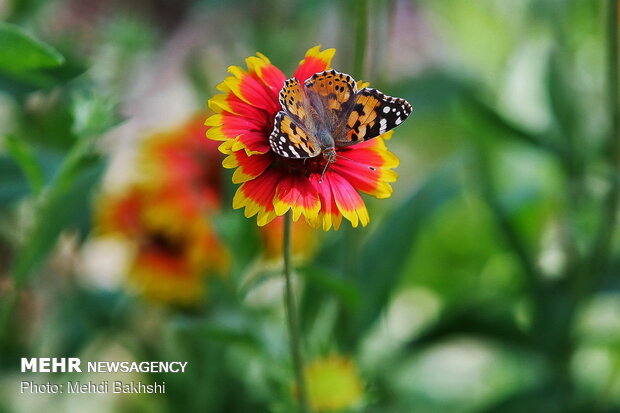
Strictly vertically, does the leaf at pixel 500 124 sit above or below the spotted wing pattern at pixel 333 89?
above

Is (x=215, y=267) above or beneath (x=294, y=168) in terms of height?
above

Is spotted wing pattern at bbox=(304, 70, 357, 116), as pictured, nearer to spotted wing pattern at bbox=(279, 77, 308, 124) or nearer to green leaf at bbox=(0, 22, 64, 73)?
spotted wing pattern at bbox=(279, 77, 308, 124)

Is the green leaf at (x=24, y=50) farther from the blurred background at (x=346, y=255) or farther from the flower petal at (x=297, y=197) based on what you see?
the flower petal at (x=297, y=197)

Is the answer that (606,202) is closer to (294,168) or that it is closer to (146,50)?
(294,168)

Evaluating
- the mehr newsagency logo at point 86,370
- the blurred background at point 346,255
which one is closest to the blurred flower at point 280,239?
the blurred background at point 346,255

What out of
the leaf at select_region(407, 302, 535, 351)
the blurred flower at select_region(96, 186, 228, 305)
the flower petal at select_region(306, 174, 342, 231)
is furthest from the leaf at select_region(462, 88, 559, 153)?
the flower petal at select_region(306, 174, 342, 231)

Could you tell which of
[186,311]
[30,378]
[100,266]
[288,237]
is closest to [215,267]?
[186,311]
